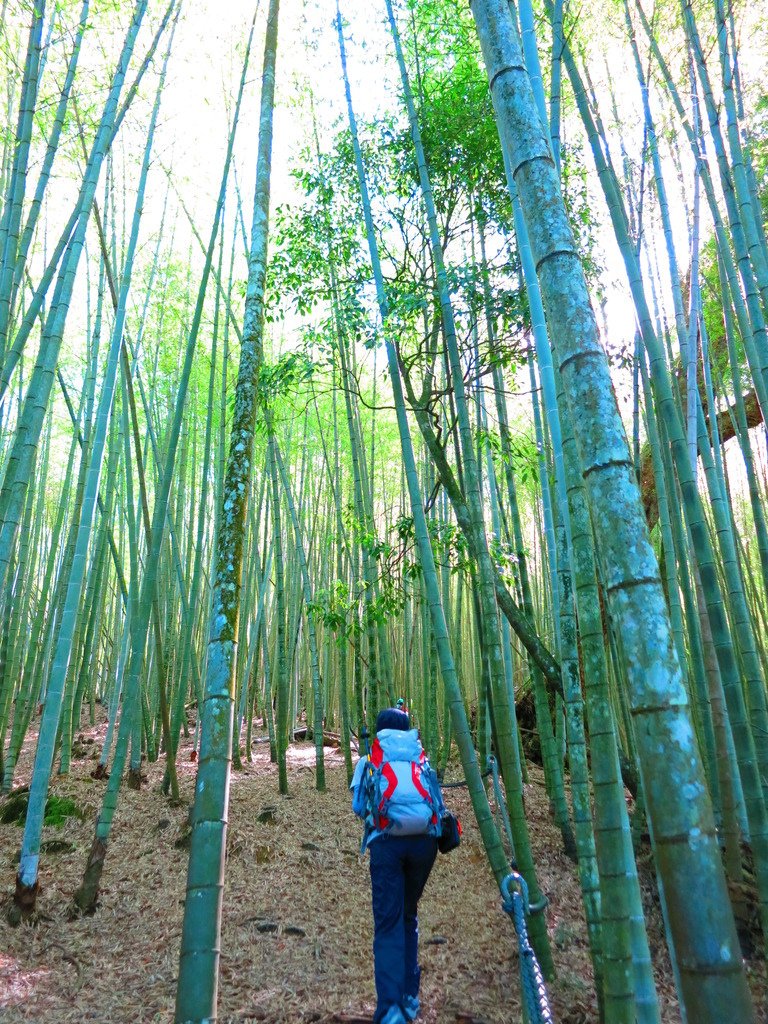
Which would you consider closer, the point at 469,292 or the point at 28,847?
the point at 28,847

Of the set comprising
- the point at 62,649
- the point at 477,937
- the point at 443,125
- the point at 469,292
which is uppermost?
the point at 443,125

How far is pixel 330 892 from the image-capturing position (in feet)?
13.1

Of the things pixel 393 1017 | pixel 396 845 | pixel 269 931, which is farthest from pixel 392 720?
pixel 269 931

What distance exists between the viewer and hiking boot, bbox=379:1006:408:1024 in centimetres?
236

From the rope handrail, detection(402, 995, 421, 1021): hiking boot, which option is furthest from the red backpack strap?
detection(402, 995, 421, 1021): hiking boot

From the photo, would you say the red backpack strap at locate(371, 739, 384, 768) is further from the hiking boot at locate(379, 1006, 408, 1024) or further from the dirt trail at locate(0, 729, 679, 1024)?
the dirt trail at locate(0, 729, 679, 1024)

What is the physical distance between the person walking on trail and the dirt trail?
1.51ft

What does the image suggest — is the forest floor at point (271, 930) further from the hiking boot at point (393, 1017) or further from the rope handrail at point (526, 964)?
the rope handrail at point (526, 964)

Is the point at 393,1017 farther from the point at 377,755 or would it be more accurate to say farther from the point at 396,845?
the point at 377,755

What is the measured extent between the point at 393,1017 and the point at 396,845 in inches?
21.5

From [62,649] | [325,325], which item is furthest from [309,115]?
[62,649]

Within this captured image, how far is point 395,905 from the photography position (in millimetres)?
2473

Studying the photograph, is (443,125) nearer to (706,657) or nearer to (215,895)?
(706,657)

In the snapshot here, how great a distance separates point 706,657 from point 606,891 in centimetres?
266
